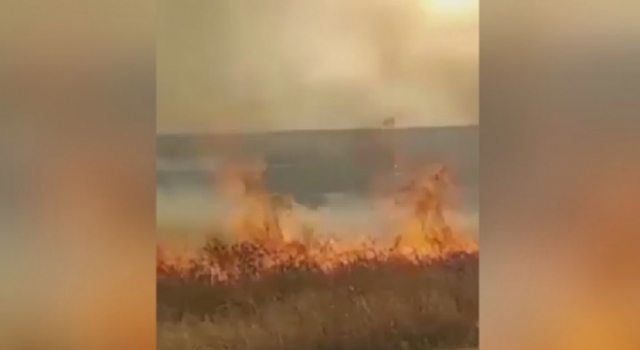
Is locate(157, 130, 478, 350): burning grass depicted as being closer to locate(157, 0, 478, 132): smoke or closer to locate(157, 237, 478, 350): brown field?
locate(157, 237, 478, 350): brown field

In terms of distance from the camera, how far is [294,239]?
4.57ft

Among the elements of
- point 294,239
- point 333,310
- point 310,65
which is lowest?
point 333,310

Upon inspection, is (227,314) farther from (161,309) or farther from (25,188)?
(25,188)

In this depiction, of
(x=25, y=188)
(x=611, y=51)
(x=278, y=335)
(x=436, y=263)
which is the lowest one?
(x=278, y=335)

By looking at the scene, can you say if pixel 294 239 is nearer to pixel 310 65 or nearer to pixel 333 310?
pixel 333 310

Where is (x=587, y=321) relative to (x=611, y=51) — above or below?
below

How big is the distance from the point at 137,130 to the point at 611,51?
2.85 feet

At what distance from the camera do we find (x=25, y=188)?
1.38 meters

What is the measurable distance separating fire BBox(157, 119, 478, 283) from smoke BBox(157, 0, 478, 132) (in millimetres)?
106

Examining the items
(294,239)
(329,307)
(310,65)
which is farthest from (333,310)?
(310,65)

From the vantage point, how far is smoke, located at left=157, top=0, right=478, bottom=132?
1380 mm

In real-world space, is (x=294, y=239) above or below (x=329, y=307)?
above

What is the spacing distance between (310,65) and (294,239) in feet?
1.02

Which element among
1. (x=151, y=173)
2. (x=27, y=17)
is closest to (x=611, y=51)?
(x=151, y=173)
